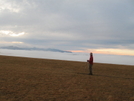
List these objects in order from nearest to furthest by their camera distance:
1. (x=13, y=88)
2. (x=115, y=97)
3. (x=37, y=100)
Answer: (x=37, y=100) < (x=115, y=97) < (x=13, y=88)

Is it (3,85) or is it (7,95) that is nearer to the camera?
A: (7,95)

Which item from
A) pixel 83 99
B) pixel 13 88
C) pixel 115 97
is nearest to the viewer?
pixel 83 99

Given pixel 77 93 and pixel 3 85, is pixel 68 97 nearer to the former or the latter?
pixel 77 93

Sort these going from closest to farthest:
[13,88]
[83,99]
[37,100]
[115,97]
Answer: [37,100]
[83,99]
[115,97]
[13,88]

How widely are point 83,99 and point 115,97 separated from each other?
2126mm

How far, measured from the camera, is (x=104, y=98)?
8.07 metres

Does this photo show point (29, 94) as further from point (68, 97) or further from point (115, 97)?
point (115, 97)

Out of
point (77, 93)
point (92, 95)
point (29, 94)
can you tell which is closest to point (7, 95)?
point (29, 94)

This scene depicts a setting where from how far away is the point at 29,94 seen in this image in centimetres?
809

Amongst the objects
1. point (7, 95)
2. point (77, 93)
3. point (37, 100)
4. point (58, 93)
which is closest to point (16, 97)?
point (7, 95)

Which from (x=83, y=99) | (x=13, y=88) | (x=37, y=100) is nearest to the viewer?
(x=37, y=100)

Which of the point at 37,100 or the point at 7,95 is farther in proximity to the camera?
the point at 7,95

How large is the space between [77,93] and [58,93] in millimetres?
1222

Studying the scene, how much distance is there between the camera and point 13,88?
904cm
